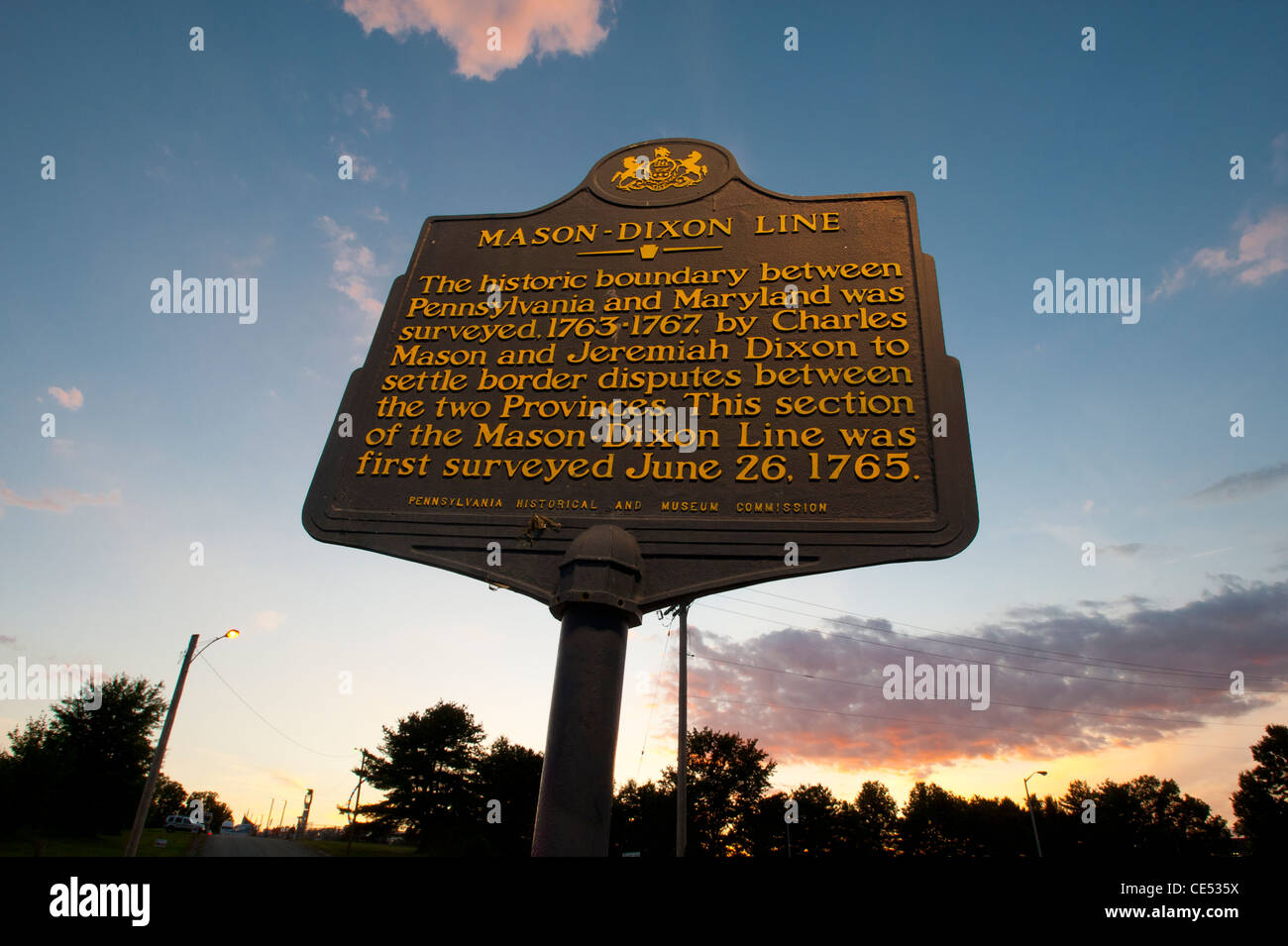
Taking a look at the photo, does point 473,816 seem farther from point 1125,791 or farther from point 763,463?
point 1125,791

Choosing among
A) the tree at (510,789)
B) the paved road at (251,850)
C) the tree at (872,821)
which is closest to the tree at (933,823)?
the tree at (872,821)

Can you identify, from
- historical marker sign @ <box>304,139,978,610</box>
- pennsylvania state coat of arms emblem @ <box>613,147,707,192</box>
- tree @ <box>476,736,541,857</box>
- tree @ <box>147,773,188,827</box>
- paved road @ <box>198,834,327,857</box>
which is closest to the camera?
historical marker sign @ <box>304,139,978,610</box>

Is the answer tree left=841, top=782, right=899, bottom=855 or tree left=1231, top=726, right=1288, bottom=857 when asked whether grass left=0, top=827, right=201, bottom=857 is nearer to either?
tree left=841, top=782, right=899, bottom=855

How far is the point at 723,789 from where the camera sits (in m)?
60.2

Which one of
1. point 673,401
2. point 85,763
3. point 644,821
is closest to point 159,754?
point 673,401

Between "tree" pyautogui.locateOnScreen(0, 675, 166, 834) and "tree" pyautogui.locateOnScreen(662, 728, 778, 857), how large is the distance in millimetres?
37606

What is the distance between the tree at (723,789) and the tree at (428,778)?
16605 millimetres

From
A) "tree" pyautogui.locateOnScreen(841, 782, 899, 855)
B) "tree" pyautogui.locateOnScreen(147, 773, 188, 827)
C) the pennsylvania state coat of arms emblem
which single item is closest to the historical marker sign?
the pennsylvania state coat of arms emblem

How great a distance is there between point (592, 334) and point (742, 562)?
238cm

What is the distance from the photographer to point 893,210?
6098mm

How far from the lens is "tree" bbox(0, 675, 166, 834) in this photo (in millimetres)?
28047

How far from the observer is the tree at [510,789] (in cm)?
5025

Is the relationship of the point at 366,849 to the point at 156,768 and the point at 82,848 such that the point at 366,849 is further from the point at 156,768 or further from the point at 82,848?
the point at 156,768
